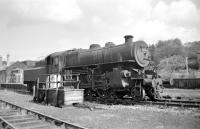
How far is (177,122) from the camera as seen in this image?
25.0 ft

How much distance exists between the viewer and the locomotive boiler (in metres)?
12.7

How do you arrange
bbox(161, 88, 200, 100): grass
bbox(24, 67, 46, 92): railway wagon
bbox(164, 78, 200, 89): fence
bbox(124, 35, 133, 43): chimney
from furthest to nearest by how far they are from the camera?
bbox(164, 78, 200, 89): fence → bbox(24, 67, 46, 92): railway wagon → bbox(161, 88, 200, 100): grass → bbox(124, 35, 133, 43): chimney

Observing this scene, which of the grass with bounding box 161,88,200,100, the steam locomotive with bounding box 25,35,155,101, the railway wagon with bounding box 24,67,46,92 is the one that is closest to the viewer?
the steam locomotive with bounding box 25,35,155,101

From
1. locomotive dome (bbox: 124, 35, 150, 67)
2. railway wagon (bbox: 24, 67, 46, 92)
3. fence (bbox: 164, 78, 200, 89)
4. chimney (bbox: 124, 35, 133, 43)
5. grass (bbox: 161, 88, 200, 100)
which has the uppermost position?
chimney (bbox: 124, 35, 133, 43)

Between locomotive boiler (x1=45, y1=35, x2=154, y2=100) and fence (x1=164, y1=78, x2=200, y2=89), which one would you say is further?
fence (x1=164, y1=78, x2=200, y2=89)

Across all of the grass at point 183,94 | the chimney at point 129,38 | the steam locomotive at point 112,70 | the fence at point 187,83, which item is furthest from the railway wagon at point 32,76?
the fence at point 187,83

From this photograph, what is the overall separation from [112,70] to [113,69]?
700 mm

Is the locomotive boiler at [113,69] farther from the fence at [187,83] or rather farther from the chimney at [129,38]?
the fence at [187,83]

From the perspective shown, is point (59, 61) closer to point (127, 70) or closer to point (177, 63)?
point (127, 70)

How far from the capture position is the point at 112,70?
13938 millimetres

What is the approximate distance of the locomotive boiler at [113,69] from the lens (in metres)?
12.7

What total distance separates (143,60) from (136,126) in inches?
279

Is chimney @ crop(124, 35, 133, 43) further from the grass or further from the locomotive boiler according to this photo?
the grass

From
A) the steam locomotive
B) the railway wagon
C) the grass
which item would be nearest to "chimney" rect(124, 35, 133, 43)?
the steam locomotive
